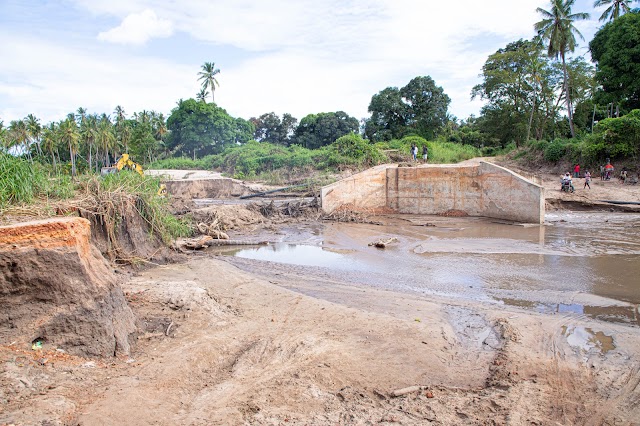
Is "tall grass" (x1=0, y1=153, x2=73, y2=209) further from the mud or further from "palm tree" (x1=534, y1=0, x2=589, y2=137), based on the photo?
"palm tree" (x1=534, y1=0, x2=589, y2=137)

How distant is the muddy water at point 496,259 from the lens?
8384 mm

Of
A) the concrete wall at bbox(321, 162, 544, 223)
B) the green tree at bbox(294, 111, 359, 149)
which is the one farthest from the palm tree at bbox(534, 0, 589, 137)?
the green tree at bbox(294, 111, 359, 149)

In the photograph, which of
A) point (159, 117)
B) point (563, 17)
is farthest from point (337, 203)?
point (159, 117)

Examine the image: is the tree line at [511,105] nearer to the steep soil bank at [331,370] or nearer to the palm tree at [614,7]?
the palm tree at [614,7]

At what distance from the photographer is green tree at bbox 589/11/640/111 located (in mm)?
28047

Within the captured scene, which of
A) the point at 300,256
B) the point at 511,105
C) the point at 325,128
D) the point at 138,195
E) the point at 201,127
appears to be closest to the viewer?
the point at 138,195

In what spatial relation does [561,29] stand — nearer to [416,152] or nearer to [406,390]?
[416,152]

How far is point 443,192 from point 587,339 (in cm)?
1448

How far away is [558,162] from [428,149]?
865 cm

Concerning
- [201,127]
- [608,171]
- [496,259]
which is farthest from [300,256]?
[201,127]

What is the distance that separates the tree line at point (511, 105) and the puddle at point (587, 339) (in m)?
24.3

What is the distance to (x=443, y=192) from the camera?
20.2 meters

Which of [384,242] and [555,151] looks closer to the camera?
[384,242]

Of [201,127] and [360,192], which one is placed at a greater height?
[201,127]
